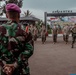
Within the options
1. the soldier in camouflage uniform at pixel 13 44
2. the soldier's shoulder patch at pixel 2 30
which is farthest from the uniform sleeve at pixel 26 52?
the soldier's shoulder patch at pixel 2 30

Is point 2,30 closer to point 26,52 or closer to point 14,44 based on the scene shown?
point 14,44

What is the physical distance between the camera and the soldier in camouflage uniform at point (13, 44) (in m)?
3.74

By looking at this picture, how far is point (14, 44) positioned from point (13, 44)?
1 centimetres

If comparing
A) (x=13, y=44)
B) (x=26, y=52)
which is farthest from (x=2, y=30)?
(x=26, y=52)

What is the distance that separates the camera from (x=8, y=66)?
145 inches

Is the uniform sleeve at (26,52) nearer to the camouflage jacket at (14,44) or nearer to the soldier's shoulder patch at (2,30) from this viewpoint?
the camouflage jacket at (14,44)

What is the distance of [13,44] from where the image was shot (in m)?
3.74

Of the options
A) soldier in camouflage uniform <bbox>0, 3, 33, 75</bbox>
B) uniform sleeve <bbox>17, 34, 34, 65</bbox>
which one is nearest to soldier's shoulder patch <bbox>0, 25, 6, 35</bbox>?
soldier in camouflage uniform <bbox>0, 3, 33, 75</bbox>

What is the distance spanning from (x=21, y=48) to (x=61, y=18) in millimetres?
45687

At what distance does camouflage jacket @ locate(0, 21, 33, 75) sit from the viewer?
374 cm

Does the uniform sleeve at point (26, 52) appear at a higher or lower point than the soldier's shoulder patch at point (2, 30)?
lower

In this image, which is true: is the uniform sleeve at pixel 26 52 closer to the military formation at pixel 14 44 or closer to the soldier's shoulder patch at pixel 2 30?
the military formation at pixel 14 44

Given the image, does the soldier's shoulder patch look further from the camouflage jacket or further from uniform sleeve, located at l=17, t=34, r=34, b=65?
uniform sleeve, located at l=17, t=34, r=34, b=65

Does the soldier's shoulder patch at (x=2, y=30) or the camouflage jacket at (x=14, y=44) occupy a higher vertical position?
the soldier's shoulder patch at (x=2, y=30)
